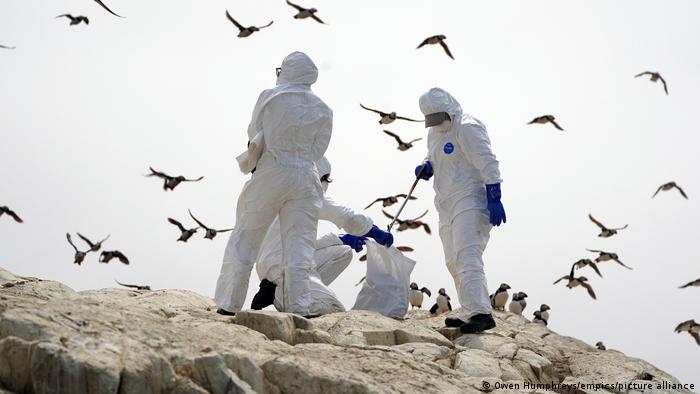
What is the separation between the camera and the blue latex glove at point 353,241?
16609 millimetres

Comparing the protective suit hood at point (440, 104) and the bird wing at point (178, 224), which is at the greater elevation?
the protective suit hood at point (440, 104)

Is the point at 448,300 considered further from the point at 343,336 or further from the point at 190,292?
the point at 343,336

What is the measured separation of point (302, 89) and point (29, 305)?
5.49 m

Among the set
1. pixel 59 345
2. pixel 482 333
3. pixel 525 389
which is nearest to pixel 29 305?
pixel 59 345

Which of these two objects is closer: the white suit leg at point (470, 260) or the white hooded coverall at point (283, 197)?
the white hooded coverall at point (283, 197)

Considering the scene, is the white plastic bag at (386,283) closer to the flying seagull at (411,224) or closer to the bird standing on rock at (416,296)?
the flying seagull at (411,224)

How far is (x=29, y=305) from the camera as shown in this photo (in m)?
10.0

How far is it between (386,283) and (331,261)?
2.98ft

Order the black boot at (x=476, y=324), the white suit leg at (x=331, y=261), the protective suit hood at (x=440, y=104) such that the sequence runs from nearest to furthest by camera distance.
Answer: the black boot at (x=476, y=324), the protective suit hood at (x=440, y=104), the white suit leg at (x=331, y=261)

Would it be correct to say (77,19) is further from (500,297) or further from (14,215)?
(500,297)

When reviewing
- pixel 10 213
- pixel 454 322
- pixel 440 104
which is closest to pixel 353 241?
pixel 454 322

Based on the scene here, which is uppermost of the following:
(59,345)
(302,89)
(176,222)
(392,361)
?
(302,89)

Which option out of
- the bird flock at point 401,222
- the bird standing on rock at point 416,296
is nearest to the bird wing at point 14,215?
the bird flock at point 401,222

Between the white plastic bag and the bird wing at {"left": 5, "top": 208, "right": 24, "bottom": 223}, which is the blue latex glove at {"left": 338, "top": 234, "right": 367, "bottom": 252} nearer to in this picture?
the white plastic bag
